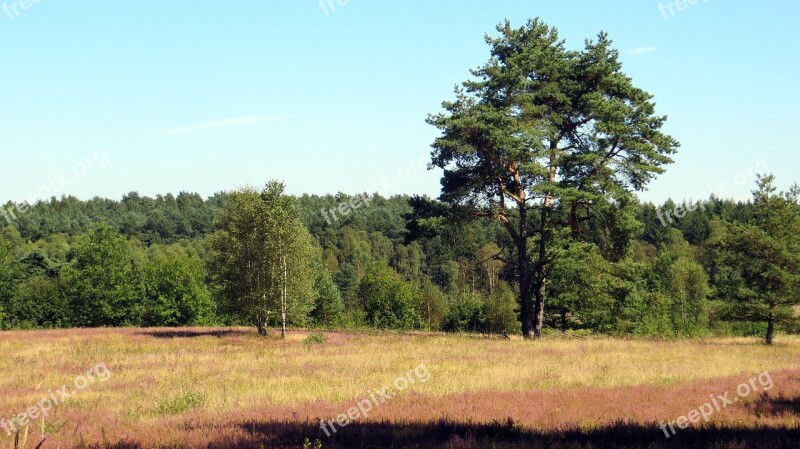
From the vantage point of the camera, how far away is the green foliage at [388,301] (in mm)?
82000

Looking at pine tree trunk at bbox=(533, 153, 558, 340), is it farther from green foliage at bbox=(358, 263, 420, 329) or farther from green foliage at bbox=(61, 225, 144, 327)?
green foliage at bbox=(358, 263, 420, 329)

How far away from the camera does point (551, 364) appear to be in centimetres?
2055

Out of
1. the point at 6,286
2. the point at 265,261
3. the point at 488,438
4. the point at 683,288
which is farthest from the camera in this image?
the point at 683,288

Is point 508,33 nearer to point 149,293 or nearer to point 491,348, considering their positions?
point 491,348

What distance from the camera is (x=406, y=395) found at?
13.6 metres

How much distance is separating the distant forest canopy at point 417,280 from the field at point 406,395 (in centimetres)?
701

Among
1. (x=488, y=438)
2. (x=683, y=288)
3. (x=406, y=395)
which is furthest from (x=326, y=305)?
(x=488, y=438)

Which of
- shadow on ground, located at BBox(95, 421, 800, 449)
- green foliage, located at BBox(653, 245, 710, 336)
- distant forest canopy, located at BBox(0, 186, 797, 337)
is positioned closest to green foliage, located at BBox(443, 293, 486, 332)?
distant forest canopy, located at BBox(0, 186, 797, 337)

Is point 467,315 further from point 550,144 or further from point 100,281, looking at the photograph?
point 550,144

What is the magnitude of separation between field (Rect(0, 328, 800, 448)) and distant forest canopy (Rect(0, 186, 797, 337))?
7.01 m

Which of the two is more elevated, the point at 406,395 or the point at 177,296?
the point at 177,296

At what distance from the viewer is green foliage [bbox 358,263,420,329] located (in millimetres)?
82000

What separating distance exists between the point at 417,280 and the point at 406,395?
4659 inches

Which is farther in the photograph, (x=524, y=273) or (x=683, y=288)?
(x=683, y=288)
